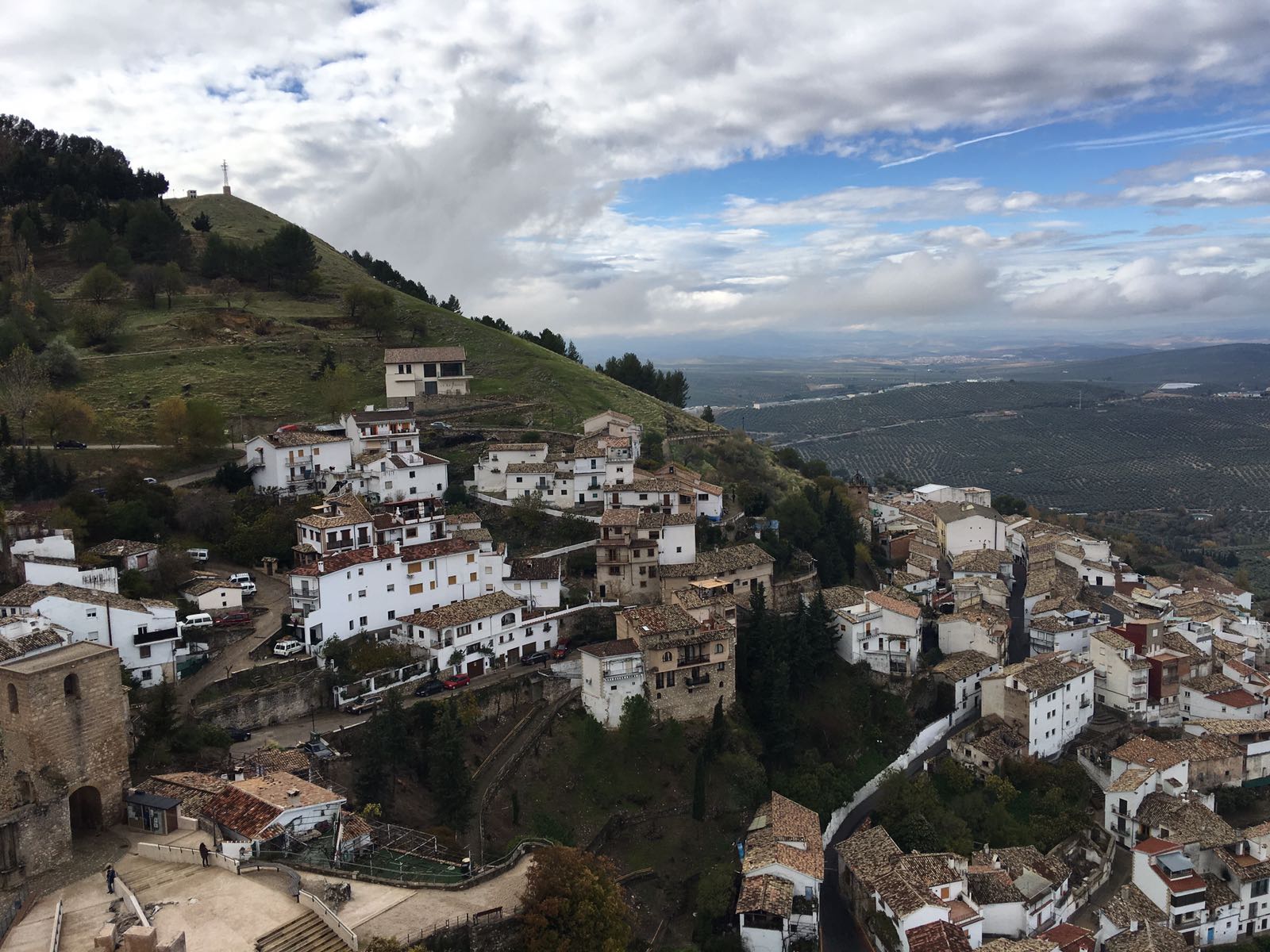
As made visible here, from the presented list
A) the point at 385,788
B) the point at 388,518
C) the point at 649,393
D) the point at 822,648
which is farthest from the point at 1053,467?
the point at 385,788

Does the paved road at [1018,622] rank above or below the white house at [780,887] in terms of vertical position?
above

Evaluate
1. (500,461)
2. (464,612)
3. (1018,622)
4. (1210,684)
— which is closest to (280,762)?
(464,612)

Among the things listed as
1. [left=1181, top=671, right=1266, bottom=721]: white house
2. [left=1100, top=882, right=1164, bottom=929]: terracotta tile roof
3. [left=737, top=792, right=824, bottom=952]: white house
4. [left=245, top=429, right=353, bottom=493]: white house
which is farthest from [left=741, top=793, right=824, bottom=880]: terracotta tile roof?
[left=245, top=429, right=353, bottom=493]: white house

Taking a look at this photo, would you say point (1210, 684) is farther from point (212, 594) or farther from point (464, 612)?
point (212, 594)

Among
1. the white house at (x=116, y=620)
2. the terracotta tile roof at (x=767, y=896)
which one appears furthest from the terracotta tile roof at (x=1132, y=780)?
the white house at (x=116, y=620)

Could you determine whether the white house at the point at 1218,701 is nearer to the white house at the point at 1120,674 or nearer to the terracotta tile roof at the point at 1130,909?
the white house at the point at 1120,674
